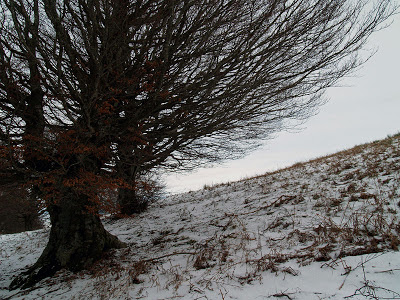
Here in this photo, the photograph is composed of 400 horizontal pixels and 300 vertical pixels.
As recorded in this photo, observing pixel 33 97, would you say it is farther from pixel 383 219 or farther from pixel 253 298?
pixel 383 219

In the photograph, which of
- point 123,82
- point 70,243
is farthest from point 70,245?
point 123,82

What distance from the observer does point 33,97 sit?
399 cm

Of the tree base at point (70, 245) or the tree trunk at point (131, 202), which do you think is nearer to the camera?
the tree base at point (70, 245)

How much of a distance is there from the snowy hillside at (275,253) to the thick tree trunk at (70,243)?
0.94 ft

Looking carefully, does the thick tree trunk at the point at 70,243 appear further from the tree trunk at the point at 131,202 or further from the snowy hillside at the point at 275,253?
the tree trunk at the point at 131,202

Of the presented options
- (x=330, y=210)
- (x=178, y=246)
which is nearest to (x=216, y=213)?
(x=178, y=246)

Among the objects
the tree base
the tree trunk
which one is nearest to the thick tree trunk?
the tree base

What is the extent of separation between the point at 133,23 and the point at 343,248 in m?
4.14

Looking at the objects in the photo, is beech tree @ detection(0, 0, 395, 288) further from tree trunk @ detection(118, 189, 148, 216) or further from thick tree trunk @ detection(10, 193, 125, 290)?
tree trunk @ detection(118, 189, 148, 216)

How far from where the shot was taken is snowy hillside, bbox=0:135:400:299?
7.21 ft

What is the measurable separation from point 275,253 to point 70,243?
376 centimetres

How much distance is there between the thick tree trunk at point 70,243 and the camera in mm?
4223

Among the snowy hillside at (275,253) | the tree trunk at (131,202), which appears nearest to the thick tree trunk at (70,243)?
the snowy hillside at (275,253)

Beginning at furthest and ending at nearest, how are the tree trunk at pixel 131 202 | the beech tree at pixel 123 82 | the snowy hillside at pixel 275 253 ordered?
the tree trunk at pixel 131 202 < the beech tree at pixel 123 82 < the snowy hillside at pixel 275 253
